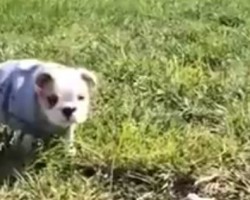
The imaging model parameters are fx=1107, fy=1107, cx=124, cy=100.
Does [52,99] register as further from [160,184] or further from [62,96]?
[160,184]

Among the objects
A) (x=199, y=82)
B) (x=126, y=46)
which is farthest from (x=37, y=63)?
(x=126, y=46)

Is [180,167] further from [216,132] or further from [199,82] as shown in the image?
[199,82]

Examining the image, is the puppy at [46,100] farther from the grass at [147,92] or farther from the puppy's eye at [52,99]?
the grass at [147,92]

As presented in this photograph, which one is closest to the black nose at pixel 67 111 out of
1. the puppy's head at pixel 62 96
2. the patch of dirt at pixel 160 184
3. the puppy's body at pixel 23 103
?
the puppy's head at pixel 62 96

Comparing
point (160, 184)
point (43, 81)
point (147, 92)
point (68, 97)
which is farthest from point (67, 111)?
point (147, 92)

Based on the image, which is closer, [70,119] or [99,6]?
[70,119]

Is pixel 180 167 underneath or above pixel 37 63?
underneath
